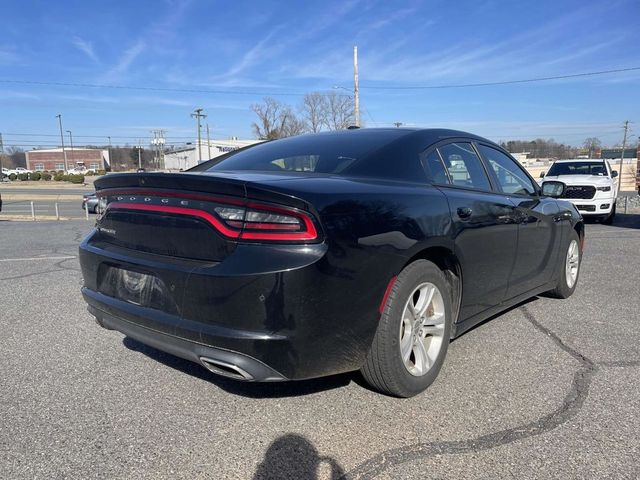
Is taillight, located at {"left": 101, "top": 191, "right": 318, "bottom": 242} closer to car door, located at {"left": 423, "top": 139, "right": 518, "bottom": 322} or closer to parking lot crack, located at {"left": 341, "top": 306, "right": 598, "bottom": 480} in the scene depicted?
parking lot crack, located at {"left": 341, "top": 306, "right": 598, "bottom": 480}

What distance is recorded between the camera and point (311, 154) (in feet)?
A: 10.9

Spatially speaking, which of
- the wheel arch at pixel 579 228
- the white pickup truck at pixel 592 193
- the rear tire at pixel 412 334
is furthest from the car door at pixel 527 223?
the white pickup truck at pixel 592 193

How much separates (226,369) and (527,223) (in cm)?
269

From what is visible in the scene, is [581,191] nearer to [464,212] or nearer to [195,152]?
[464,212]

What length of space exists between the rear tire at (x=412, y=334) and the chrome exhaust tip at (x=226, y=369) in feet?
2.24

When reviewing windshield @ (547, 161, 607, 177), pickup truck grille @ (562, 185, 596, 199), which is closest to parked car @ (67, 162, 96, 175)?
windshield @ (547, 161, 607, 177)

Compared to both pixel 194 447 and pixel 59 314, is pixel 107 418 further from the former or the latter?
pixel 59 314

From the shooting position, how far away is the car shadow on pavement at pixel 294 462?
216 cm

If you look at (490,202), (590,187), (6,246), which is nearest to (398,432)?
(490,202)

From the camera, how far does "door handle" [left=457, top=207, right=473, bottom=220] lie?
123 inches

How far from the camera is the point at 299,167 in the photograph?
320 cm

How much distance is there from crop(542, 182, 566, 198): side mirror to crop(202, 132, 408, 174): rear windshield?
81.3 inches

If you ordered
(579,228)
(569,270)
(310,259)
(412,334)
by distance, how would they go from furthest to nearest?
1. (579,228)
2. (569,270)
3. (412,334)
4. (310,259)

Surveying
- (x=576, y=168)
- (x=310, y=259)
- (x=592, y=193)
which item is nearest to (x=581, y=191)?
(x=592, y=193)
